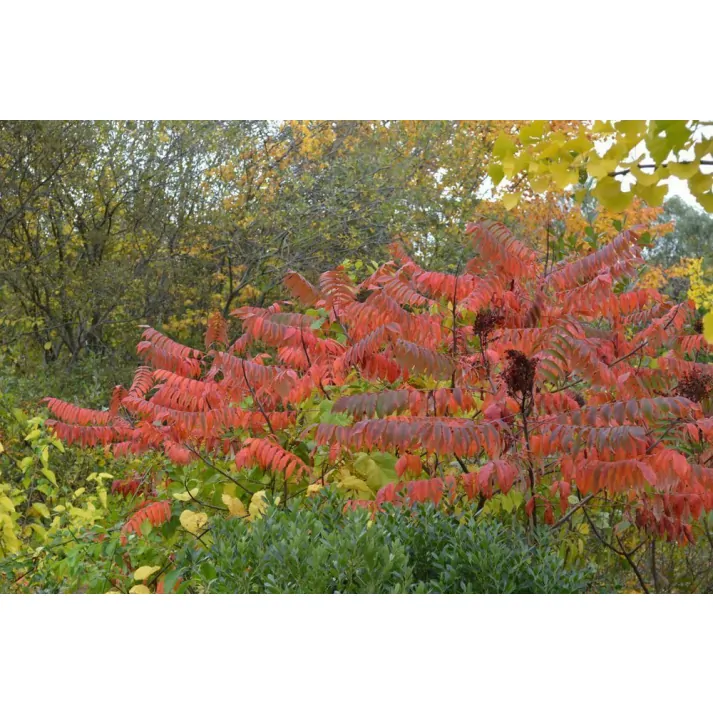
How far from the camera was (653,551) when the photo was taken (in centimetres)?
394

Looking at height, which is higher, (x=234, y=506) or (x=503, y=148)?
(x=503, y=148)

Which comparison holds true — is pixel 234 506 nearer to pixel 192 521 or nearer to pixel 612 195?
pixel 192 521

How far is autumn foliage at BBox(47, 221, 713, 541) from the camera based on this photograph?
10.3ft

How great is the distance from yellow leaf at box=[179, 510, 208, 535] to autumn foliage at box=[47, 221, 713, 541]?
105mm

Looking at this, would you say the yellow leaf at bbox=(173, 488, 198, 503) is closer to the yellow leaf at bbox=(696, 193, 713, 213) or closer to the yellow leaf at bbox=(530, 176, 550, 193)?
the yellow leaf at bbox=(530, 176, 550, 193)

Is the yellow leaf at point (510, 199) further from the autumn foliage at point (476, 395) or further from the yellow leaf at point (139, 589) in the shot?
the yellow leaf at point (139, 589)

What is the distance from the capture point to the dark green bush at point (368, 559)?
2.80 metres

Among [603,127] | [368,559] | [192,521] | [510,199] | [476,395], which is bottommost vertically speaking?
[192,521]

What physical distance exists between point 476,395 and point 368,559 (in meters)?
1.47

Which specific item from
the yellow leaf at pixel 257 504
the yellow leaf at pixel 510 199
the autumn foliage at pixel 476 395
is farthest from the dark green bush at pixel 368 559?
the yellow leaf at pixel 510 199

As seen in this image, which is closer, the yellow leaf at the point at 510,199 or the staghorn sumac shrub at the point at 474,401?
the yellow leaf at the point at 510,199

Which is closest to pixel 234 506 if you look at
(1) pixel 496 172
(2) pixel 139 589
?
(2) pixel 139 589

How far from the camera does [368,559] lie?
9.21 ft
